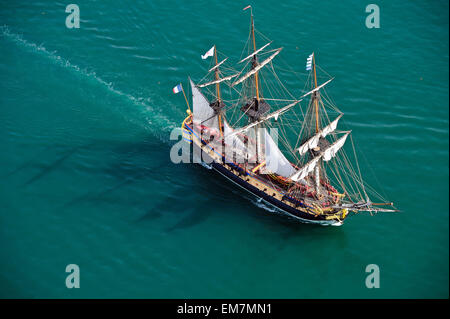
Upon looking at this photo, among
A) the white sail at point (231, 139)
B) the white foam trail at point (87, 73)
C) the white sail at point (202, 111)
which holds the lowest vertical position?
the white sail at point (231, 139)

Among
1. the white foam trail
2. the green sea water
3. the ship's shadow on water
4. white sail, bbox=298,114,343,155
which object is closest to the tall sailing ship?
white sail, bbox=298,114,343,155

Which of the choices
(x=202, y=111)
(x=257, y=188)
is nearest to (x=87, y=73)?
(x=202, y=111)

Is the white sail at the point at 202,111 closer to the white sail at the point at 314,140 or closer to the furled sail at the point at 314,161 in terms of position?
the white sail at the point at 314,140

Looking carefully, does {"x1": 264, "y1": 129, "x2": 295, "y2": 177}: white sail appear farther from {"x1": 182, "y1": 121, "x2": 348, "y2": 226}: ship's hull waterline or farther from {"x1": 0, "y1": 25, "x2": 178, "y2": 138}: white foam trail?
{"x1": 0, "y1": 25, "x2": 178, "y2": 138}: white foam trail

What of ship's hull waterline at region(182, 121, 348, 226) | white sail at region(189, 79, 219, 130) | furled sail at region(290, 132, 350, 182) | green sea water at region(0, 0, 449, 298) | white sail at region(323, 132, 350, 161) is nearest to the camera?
green sea water at region(0, 0, 449, 298)

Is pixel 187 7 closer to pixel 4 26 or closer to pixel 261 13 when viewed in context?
pixel 261 13

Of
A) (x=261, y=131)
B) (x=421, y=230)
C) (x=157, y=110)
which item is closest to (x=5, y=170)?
(x=157, y=110)

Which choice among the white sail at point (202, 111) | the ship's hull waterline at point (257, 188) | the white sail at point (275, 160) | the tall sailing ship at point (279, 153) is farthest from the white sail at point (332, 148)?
the white sail at point (202, 111)
